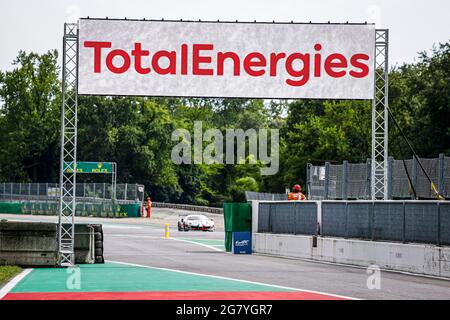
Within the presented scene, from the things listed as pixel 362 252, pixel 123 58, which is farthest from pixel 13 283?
pixel 362 252

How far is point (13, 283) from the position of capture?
19484 mm

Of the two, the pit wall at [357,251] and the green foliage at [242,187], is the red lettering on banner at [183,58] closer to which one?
the pit wall at [357,251]

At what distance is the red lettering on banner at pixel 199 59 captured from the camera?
27.4m

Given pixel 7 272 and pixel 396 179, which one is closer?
pixel 7 272

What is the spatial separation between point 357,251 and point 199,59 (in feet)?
21.7

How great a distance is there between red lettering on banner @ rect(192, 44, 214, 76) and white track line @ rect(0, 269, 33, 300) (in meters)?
7.08

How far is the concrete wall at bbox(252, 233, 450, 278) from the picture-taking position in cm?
2333

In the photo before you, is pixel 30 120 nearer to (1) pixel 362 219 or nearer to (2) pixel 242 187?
(2) pixel 242 187

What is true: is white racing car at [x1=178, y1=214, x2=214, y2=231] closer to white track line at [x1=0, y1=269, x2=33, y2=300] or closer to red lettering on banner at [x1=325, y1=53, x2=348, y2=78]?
red lettering on banner at [x1=325, y1=53, x2=348, y2=78]

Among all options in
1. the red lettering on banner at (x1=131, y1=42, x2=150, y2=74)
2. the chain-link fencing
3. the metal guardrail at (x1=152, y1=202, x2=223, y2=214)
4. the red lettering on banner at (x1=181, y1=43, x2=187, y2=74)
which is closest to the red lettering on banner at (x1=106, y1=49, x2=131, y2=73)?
the red lettering on banner at (x1=131, y1=42, x2=150, y2=74)

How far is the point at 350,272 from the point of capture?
24.2 metres

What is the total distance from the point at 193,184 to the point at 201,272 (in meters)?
108

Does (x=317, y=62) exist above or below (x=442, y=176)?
above
